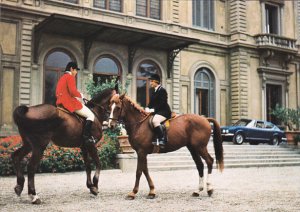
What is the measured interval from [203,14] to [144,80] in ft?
24.7

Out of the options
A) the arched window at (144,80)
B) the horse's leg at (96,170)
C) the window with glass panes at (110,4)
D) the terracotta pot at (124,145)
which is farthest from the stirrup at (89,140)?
the window with glass panes at (110,4)

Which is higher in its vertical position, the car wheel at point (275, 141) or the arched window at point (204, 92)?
the arched window at point (204, 92)

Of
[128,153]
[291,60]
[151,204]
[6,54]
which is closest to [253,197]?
[151,204]

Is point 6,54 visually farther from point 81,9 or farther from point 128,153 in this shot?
point 128,153

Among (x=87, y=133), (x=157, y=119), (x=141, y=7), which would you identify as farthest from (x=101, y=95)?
(x=141, y=7)

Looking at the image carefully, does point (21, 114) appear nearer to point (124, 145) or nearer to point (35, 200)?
point (35, 200)

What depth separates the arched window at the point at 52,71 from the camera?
21578 mm

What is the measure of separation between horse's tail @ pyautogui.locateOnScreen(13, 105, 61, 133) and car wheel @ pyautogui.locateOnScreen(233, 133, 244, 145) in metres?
16.5

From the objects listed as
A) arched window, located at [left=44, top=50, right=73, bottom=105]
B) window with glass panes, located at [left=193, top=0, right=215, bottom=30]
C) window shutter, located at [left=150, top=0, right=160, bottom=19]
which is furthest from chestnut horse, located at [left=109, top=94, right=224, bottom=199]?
window with glass panes, located at [left=193, top=0, right=215, bottom=30]

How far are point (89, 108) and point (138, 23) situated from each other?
54.4 feet

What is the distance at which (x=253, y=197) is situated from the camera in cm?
845

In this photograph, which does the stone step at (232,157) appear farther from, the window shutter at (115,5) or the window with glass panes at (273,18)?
the window with glass panes at (273,18)

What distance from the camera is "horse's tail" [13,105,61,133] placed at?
7719 millimetres

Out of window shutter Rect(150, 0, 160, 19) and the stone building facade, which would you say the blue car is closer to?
the stone building facade
